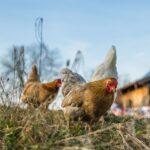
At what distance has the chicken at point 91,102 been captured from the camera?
19.4 feet

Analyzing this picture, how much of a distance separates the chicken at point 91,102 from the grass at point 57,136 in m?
0.50

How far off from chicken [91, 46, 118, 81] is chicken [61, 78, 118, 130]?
229 cm

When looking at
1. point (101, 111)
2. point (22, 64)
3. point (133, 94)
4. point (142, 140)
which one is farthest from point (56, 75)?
point (133, 94)

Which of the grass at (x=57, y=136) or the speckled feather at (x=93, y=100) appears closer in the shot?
the grass at (x=57, y=136)

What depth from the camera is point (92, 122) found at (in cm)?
601

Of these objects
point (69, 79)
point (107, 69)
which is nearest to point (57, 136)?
point (69, 79)

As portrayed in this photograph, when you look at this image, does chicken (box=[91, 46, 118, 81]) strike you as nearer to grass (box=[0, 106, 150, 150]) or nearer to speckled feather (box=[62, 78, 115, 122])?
speckled feather (box=[62, 78, 115, 122])

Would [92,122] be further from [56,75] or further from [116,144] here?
[56,75]

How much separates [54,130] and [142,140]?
110 centimetres

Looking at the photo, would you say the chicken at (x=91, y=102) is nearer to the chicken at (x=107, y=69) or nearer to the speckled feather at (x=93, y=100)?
the speckled feather at (x=93, y=100)

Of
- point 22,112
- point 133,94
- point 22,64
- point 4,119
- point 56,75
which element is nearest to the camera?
point 4,119

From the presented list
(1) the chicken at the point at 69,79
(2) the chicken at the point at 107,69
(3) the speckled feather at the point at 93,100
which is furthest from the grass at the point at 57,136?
(2) the chicken at the point at 107,69

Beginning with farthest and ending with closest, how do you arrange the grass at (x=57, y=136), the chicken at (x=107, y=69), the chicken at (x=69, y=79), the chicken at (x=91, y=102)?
1. the chicken at (x=107, y=69)
2. the chicken at (x=69, y=79)
3. the chicken at (x=91, y=102)
4. the grass at (x=57, y=136)

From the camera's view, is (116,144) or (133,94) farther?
(133,94)
